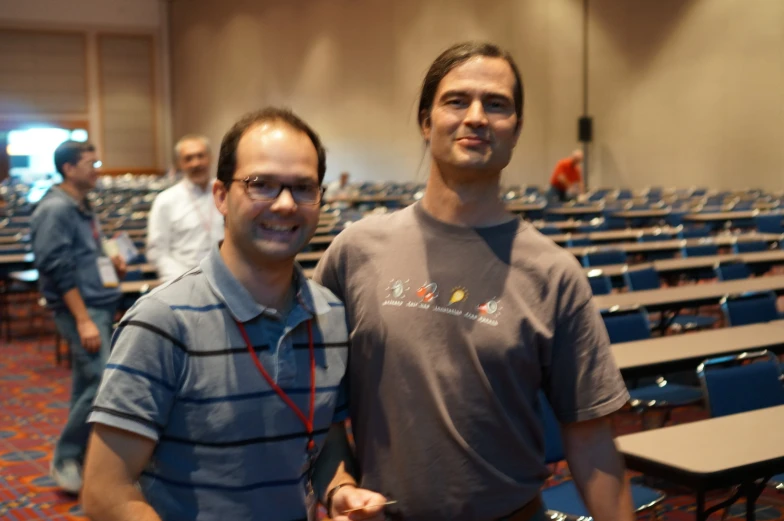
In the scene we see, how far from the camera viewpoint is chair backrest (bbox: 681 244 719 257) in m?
7.96

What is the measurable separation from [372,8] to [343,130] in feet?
10.6

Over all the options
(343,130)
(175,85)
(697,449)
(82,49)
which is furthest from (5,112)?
(697,449)

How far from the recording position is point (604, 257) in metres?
7.34

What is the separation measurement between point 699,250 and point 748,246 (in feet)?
1.84

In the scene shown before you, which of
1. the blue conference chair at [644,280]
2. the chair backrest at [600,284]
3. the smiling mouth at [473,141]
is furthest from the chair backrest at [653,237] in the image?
the smiling mouth at [473,141]

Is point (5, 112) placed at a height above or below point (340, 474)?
above

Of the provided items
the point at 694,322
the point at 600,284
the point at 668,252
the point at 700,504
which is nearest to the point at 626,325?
the point at 600,284

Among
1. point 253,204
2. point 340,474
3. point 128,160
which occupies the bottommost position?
point 340,474

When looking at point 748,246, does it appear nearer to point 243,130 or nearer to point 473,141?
point 473,141

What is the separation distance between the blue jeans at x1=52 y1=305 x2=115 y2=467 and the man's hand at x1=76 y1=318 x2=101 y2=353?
0.03 meters

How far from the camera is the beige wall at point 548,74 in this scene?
56.9 feet

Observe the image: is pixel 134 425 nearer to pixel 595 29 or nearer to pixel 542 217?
pixel 542 217

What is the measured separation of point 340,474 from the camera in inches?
65.2

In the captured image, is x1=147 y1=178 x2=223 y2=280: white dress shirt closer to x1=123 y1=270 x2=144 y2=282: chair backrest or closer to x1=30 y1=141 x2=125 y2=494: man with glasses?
x1=30 y1=141 x2=125 y2=494: man with glasses
